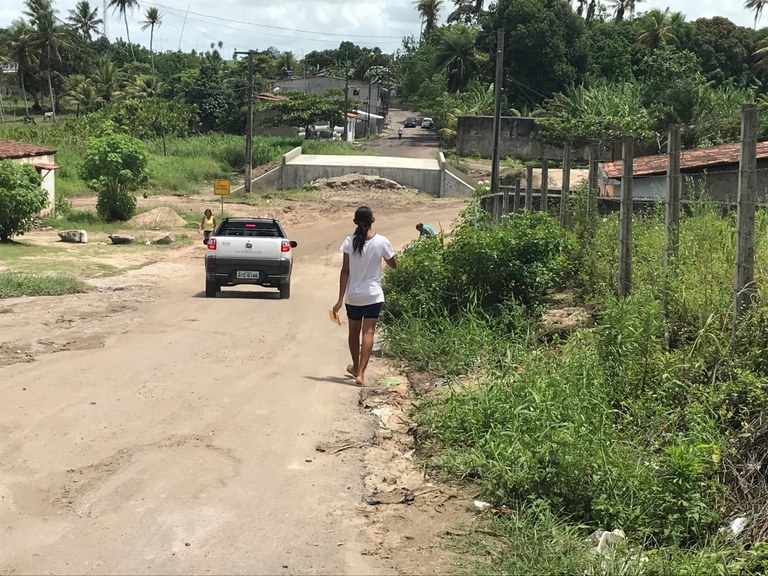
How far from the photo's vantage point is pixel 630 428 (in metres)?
6.42

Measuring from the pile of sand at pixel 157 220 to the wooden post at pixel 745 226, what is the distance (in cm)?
3378

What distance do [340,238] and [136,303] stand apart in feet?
68.6

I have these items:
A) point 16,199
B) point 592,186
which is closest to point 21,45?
point 16,199

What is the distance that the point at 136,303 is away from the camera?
17.2 meters

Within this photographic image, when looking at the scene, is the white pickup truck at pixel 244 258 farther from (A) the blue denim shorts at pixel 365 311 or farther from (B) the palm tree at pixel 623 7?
(B) the palm tree at pixel 623 7

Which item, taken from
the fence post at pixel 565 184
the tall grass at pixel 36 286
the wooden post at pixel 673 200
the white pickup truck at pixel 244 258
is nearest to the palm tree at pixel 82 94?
the tall grass at pixel 36 286

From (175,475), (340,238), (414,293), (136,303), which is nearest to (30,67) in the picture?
(340,238)

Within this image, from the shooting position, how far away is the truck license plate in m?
18.5

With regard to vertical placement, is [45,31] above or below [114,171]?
above

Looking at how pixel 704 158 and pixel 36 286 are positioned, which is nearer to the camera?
pixel 36 286

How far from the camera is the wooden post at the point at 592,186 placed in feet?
39.9

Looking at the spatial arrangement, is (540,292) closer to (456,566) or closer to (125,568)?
(456,566)

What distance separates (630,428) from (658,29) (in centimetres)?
7691

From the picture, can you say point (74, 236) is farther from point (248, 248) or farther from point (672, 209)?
point (672, 209)
